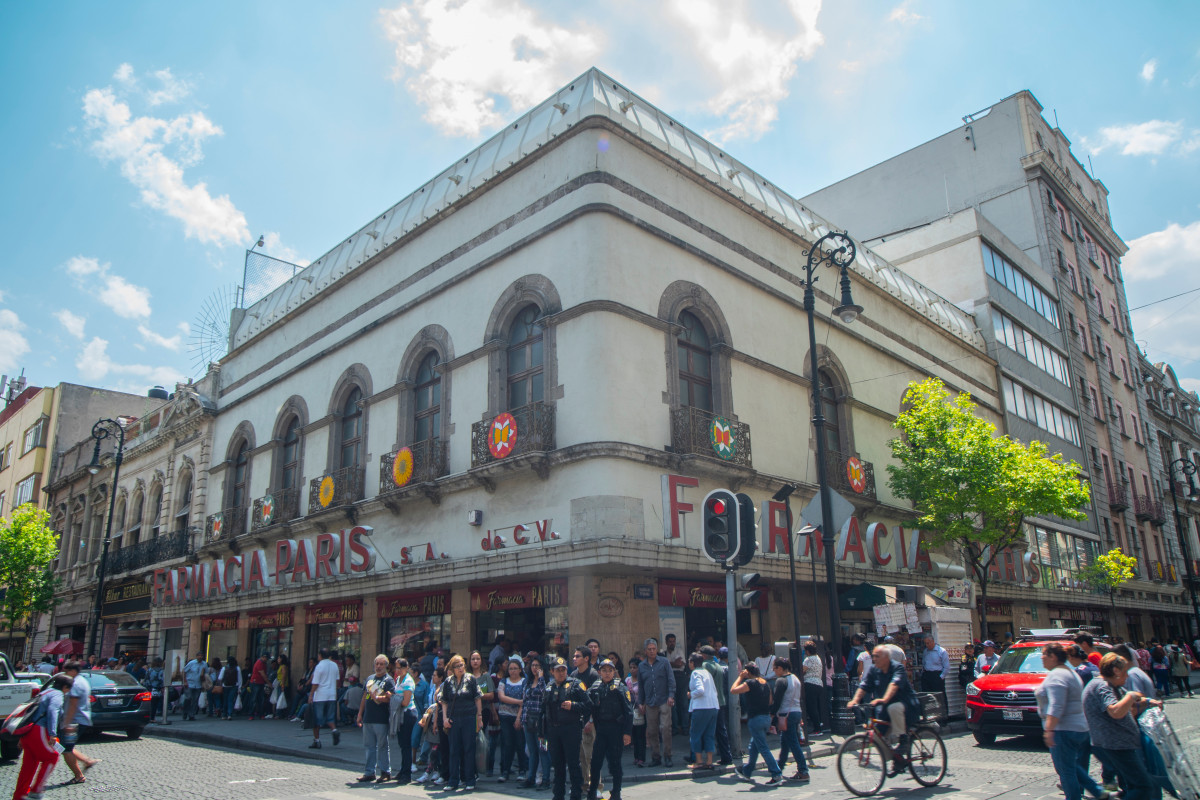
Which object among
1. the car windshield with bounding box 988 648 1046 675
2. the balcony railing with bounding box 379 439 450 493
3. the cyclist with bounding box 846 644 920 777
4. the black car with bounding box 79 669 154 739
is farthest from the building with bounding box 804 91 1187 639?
the black car with bounding box 79 669 154 739

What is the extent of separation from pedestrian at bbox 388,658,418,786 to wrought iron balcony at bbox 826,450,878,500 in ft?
38.6

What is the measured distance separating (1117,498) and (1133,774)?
112 ft

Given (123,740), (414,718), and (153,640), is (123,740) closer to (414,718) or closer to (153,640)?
(414,718)

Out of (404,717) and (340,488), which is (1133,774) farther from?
(340,488)

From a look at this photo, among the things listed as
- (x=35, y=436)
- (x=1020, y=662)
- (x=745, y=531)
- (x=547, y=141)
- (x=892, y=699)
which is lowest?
(x=892, y=699)

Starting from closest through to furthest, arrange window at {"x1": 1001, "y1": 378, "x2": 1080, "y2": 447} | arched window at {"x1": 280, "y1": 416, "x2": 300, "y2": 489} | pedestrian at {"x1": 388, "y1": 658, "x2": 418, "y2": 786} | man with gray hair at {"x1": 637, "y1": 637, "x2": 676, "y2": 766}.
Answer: pedestrian at {"x1": 388, "y1": 658, "x2": 418, "y2": 786} → man with gray hair at {"x1": 637, "y1": 637, "x2": 676, "y2": 766} → arched window at {"x1": 280, "y1": 416, "x2": 300, "y2": 489} → window at {"x1": 1001, "y1": 378, "x2": 1080, "y2": 447}

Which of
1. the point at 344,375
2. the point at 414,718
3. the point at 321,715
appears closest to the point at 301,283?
the point at 344,375

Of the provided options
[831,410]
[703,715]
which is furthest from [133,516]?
[703,715]

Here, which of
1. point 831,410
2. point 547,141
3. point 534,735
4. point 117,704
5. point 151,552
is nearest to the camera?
point 534,735

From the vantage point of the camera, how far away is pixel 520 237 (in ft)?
58.4

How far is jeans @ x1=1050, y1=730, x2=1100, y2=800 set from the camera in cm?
748

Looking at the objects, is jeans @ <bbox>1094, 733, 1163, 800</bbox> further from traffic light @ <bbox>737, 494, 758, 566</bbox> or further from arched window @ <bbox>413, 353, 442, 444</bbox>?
arched window @ <bbox>413, 353, 442, 444</bbox>

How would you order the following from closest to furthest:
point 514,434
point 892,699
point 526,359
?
point 892,699, point 514,434, point 526,359

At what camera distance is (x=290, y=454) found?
24.5 m
